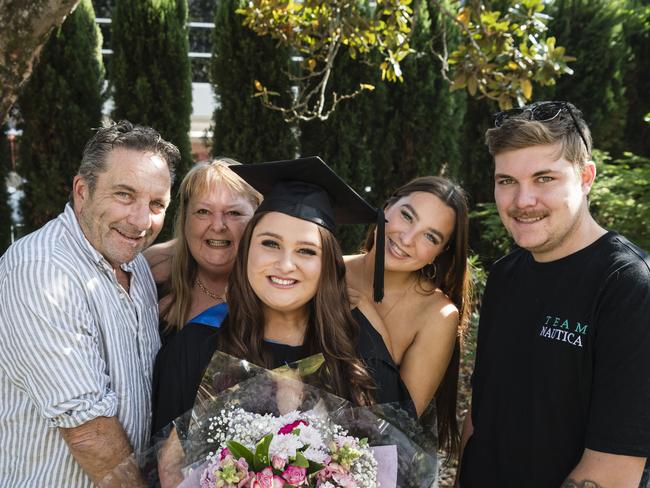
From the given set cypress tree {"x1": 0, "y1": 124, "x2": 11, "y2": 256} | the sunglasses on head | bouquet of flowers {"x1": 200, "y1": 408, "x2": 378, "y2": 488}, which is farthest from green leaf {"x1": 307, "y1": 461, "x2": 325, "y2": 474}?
cypress tree {"x1": 0, "y1": 124, "x2": 11, "y2": 256}

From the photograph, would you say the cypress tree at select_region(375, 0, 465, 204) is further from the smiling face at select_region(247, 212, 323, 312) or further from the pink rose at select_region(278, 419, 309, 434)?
Result: the pink rose at select_region(278, 419, 309, 434)

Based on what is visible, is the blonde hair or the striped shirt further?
the blonde hair

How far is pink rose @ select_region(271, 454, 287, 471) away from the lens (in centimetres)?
161

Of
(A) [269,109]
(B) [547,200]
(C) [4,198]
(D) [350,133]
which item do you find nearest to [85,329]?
(B) [547,200]

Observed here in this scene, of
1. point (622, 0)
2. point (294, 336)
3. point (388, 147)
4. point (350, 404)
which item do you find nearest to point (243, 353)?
point (294, 336)

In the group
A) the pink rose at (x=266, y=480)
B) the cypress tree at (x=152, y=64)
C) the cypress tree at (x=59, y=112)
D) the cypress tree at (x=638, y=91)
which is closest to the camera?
the pink rose at (x=266, y=480)

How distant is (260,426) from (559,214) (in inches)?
50.7

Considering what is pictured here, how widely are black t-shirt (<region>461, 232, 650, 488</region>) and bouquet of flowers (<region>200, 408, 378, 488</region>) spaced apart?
2.54 ft

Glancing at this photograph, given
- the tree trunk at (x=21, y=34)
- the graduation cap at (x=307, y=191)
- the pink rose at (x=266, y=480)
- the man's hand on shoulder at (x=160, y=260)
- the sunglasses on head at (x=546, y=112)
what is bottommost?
the man's hand on shoulder at (x=160, y=260)

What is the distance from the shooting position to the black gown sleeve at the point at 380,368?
2303 mm

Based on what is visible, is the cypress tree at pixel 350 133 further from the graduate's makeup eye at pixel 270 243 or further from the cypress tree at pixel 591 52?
the graduate's makeup eye at pixel 270 243

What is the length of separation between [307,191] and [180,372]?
82cm

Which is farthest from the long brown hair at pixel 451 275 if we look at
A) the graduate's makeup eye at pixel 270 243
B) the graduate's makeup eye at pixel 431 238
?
the graduate's makeup eye at pixel 270 243

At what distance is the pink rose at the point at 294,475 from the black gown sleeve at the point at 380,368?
675 millimetres
